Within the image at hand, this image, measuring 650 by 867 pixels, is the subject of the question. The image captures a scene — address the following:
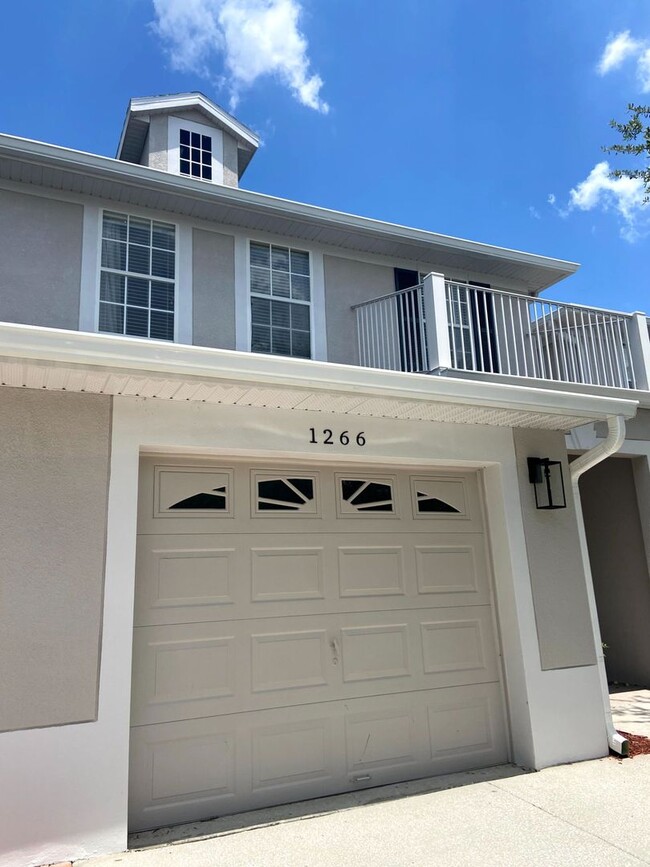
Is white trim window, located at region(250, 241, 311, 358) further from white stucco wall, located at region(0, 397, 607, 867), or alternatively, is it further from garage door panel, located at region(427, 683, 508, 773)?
garage door panel, located at region(427, 683, 508, 773)

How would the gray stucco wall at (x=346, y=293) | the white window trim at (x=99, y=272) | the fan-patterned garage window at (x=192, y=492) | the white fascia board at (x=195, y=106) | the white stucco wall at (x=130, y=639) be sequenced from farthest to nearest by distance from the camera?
the white fascia board at (x=195, y=106), the gray stucco wall at (x=346, y=293), the white window trim at (x=99, y=272), the fan-patterned garage window at (x=192, y=492), the white stucco wall at (x=130, y=639)

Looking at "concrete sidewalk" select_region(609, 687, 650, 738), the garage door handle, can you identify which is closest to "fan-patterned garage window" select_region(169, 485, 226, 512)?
the garage door handle

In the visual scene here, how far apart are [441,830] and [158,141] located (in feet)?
28.7

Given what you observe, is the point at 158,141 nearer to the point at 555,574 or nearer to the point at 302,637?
the point at 302,637

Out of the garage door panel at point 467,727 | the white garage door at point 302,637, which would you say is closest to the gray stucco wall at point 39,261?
the white garage door at point 302,637

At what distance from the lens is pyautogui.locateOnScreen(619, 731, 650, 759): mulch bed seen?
5.32 meters

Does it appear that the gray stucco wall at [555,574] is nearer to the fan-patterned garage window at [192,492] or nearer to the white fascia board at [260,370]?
the white fascia board at [260,370]

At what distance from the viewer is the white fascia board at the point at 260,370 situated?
11.0 ft

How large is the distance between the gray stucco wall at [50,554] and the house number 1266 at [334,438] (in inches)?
61.4

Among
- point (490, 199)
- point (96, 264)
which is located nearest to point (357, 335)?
point (96, 264)

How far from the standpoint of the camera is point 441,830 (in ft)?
12.7

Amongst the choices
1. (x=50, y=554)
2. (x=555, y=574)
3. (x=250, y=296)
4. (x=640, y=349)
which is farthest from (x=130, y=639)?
(x=640, y=349)

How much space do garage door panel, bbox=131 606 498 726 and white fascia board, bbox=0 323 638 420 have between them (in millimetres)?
1824

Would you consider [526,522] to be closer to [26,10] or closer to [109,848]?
[109,848]
